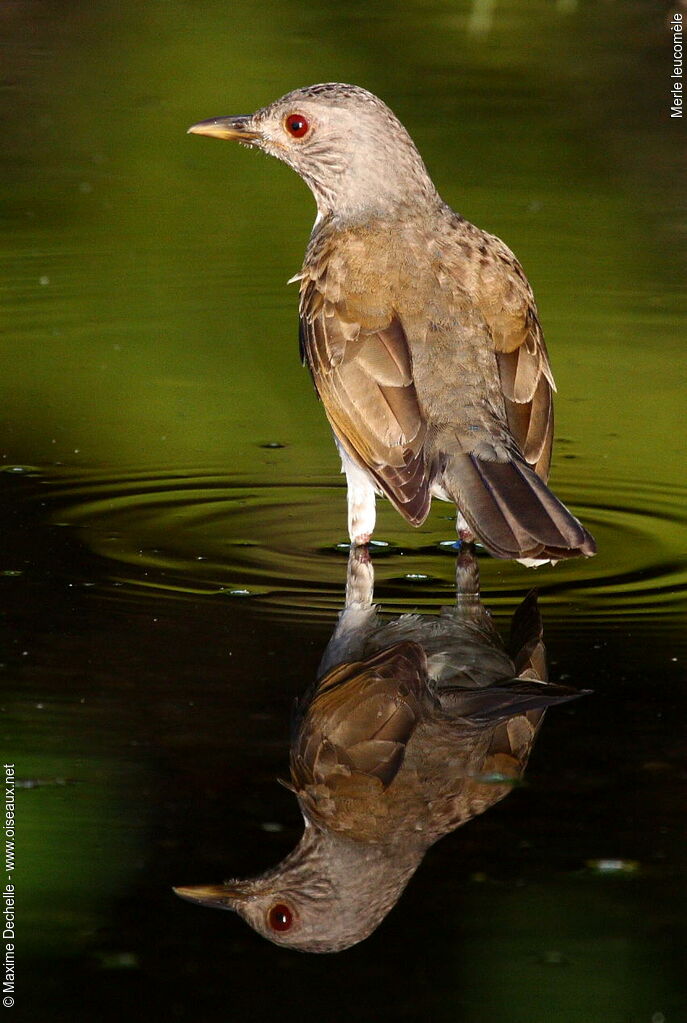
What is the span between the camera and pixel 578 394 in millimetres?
9195

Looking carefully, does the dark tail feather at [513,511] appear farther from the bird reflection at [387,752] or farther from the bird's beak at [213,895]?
the bird's beak at [213,895]

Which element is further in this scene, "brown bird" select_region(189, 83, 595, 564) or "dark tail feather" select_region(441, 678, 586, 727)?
"brown bird" select_region(189, 83, 595, 564)

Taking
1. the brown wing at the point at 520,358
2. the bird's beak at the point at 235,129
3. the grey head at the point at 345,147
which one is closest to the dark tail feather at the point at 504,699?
the brown wing at the point at 520,358

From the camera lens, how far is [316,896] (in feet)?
13.5

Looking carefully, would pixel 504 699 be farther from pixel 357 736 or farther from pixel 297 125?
pixel 297 125

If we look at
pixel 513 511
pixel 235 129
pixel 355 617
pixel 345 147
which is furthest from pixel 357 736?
pixel 235 129

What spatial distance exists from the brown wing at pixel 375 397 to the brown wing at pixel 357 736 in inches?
27.8

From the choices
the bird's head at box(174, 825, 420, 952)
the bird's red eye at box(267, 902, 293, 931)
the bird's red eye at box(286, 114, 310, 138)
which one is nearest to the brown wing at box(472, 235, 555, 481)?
the bird's red eye at box(286, 114, 310, 138)

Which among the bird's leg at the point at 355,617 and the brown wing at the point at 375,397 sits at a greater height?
the brown wing at the point at 375,397

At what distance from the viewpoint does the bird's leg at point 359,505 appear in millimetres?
6656

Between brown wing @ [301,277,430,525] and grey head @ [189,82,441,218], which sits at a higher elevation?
grey head @ [189,82,441,218]

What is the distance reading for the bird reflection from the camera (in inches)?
161

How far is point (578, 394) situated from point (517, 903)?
5346mm

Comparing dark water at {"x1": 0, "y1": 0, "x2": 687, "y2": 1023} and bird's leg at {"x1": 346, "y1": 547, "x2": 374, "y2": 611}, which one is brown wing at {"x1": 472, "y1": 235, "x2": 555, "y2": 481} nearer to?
dark water at {"x1": 0, "y1": 0, "x2": 687, "y2": 1023}
